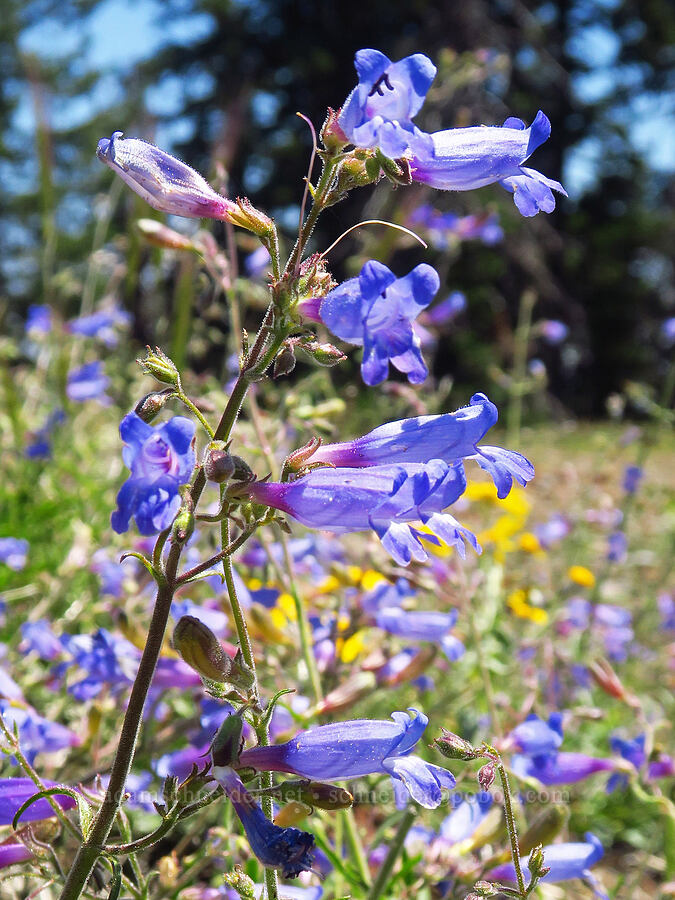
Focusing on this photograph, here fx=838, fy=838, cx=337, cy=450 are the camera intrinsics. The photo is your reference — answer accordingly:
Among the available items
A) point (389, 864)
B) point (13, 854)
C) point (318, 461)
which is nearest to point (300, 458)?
point (318, 461)

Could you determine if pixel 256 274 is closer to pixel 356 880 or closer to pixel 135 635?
pixel 135 635

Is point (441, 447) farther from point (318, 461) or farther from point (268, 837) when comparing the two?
point (268, 837)

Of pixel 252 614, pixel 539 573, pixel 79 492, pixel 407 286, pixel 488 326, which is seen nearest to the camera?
pixel 407 286

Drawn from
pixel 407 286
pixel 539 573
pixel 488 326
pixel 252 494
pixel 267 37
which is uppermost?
pixel 407 286

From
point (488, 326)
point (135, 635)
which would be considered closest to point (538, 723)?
point (135, 635)

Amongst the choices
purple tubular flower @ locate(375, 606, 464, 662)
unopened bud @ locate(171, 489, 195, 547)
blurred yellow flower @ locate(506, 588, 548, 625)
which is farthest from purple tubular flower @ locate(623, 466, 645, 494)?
unopened bud @ locate(171, 489, 195, 547)

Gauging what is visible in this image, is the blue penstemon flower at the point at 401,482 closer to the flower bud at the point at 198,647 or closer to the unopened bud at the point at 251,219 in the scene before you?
the flower bud at the point at 198,647

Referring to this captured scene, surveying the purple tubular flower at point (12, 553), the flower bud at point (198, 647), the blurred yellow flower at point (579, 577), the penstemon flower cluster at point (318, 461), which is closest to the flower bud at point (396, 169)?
the penstemon flower cluster at point (318, 461)
